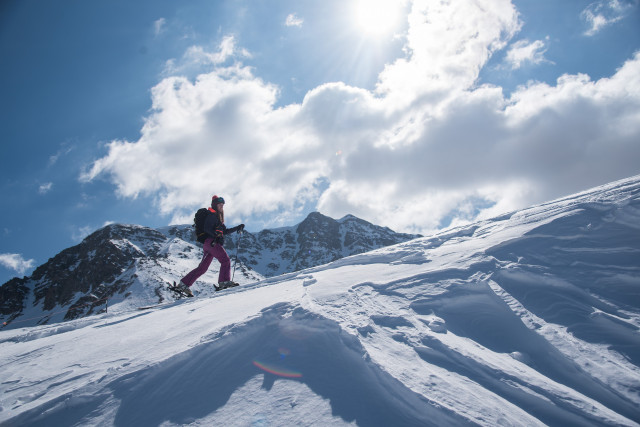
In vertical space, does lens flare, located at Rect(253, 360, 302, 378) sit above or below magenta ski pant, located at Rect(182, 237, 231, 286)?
below

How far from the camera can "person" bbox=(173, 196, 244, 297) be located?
8.82 meters

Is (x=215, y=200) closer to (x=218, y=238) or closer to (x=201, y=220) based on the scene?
(x=201, y=220)

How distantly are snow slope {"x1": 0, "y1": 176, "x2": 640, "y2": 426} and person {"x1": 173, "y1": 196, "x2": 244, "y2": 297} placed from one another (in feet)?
13.0

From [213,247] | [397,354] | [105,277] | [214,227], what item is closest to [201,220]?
[214,227]

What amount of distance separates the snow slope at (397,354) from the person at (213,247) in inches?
155

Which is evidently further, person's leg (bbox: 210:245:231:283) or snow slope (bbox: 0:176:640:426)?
person's leg (bbox: 210:245:231:283)

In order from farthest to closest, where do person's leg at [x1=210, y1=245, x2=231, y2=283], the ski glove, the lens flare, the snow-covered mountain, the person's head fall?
the snow-covered mountain < the person's head < person's leg at [x1=210, y1=245, x2=231, y2=283] < the ski glove < the lens flare

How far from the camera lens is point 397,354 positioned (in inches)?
117

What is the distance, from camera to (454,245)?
248 inches

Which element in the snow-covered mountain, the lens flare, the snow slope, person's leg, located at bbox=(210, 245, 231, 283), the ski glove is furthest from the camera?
the snow-covered mountain

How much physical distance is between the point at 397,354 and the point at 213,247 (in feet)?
23.1

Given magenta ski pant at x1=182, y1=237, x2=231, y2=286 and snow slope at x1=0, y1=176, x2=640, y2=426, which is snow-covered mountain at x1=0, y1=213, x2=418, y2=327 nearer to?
magenta ski pant at x1=182, y1=237, x2=231, y2=286

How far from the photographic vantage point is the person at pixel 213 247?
8.82m

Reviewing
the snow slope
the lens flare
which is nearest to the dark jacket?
the snow slope
